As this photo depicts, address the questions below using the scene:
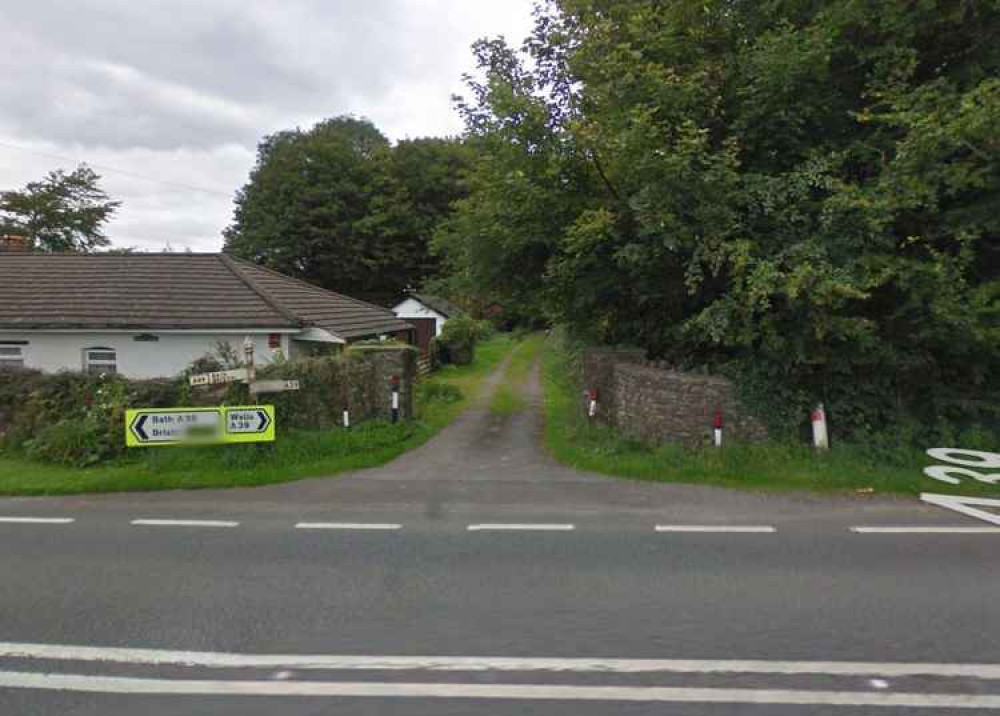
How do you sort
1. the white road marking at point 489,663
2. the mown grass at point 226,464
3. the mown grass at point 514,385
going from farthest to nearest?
the mown grass at point 514,385 < the mown grass at point 226,464 < the white road marking at point 489,663

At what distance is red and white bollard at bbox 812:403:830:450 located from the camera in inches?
318

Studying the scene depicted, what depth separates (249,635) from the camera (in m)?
3.91

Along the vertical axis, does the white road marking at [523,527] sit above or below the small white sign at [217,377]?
below

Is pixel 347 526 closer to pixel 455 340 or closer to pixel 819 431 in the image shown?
pixel 819 431

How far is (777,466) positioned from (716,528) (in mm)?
2470

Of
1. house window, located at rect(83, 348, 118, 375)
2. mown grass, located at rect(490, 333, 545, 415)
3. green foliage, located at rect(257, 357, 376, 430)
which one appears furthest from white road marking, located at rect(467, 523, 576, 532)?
house window, located at rect(83, 348, 118, 375)

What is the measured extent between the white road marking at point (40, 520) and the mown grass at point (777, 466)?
21.3 feet

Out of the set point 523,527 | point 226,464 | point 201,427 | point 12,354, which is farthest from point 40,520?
point 12,354

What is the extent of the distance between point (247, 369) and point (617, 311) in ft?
22.6

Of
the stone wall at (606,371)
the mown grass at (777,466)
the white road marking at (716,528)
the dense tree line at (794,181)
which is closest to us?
the white road marking at (716,528)

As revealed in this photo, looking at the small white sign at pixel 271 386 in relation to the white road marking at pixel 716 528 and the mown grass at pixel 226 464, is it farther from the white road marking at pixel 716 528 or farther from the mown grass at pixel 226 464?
the white road marking at pixel 716 528

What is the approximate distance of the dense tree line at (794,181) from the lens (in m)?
7.30

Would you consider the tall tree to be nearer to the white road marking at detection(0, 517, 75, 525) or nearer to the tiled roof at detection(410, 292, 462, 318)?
the tiled roof at detection(410, 292, 462, 318)

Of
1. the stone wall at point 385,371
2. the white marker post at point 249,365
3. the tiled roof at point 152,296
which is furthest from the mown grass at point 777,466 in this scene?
the tiled roof at point 152,296
